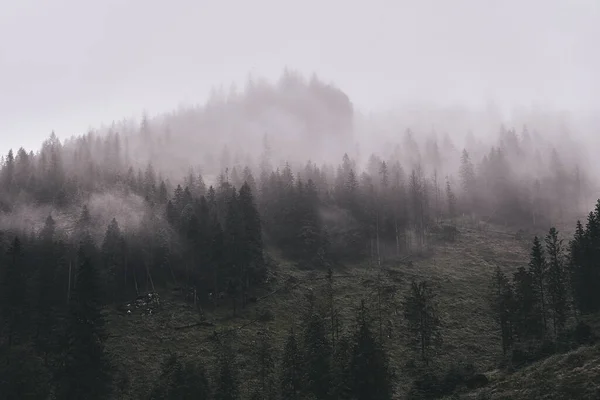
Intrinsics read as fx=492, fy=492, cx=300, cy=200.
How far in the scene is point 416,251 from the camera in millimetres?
129000

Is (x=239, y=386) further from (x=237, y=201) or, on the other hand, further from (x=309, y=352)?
(x=237, y=201)

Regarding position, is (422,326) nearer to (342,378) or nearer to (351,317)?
(351,317)

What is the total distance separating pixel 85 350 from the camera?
5225 centimetres

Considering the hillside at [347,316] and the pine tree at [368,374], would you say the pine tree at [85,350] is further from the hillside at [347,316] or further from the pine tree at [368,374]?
the pine tree at [368,374]

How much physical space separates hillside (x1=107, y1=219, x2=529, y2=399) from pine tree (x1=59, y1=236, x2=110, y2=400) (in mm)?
15740

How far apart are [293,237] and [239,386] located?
62092 mm

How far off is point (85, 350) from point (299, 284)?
59.1 m

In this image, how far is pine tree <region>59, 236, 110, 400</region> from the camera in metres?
50.7

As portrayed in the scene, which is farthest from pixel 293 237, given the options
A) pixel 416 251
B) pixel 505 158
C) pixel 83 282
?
pixel 505 158

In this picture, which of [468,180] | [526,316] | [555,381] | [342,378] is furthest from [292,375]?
[468,180]

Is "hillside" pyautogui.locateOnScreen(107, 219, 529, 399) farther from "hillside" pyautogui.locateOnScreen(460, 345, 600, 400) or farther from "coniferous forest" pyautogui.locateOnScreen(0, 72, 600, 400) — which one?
"hillside" pyautogui.locateOnScreen(460, 345, 600, 400)

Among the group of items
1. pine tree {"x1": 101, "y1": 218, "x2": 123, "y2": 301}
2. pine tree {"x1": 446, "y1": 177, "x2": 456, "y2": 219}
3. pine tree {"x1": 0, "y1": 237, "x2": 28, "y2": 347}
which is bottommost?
pine tree {"x1": 0, "y1": 237, "x2": 28, "y2": 347}

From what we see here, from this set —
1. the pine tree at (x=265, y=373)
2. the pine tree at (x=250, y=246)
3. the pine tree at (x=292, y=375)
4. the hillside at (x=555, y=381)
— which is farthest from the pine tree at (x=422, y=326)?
the pine tree at (x=250, y=246)

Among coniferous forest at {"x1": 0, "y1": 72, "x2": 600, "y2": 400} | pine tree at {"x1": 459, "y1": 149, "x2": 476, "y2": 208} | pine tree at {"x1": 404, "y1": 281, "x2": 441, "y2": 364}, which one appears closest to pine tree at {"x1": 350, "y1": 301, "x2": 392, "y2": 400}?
coniferous forest at {"x1": 0, "y1": 72, "x2": 600, "y2": 400}
